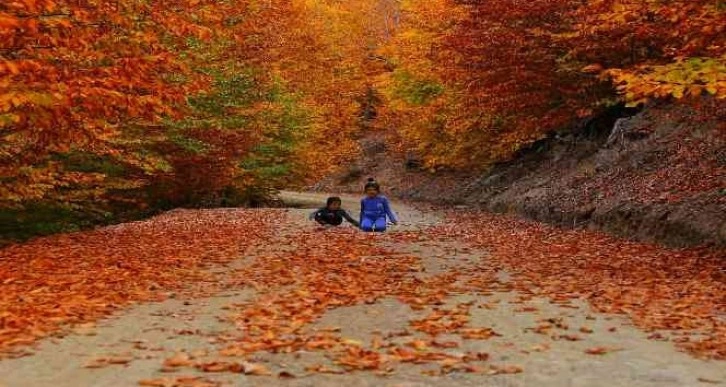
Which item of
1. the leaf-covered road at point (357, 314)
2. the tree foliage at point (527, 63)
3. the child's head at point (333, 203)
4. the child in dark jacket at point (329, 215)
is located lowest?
the leaf-covered road at point (357, 314)

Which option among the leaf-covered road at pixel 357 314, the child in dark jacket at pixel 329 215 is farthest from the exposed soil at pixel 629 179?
the child in dark jacket at pixel 329 215

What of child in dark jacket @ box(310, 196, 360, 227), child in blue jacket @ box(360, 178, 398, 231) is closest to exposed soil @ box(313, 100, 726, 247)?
child in blue jacket @ box(360, 178, 398, 231)

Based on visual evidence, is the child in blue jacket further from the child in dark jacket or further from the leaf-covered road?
the leaf-covered road

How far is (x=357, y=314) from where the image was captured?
8109 millimetres

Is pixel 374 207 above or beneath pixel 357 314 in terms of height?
above

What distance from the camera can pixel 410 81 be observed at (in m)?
33.6

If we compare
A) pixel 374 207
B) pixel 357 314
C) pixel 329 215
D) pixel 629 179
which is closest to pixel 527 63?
pixel 629 179

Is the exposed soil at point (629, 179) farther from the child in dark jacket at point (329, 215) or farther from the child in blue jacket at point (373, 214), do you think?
the child in dark jacket at point (329, 215)

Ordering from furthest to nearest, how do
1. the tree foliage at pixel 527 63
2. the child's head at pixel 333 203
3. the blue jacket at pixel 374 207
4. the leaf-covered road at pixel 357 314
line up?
the tree foliage at pixel 527 63 < the child's head at pixel 333 203 < the blue jacket at pixel 374 207 < the leaf-covered road at pixel 357 314

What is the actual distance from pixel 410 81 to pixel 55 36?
24560mm

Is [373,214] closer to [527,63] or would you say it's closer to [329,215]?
[329,215]

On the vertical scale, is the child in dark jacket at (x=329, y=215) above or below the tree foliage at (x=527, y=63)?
below

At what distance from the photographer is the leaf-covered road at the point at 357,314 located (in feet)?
18.5

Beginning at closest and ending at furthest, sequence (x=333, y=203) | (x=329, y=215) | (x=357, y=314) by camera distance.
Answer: (x=357, y=314) < (x=333, y=203) < (x=329, y=215)
